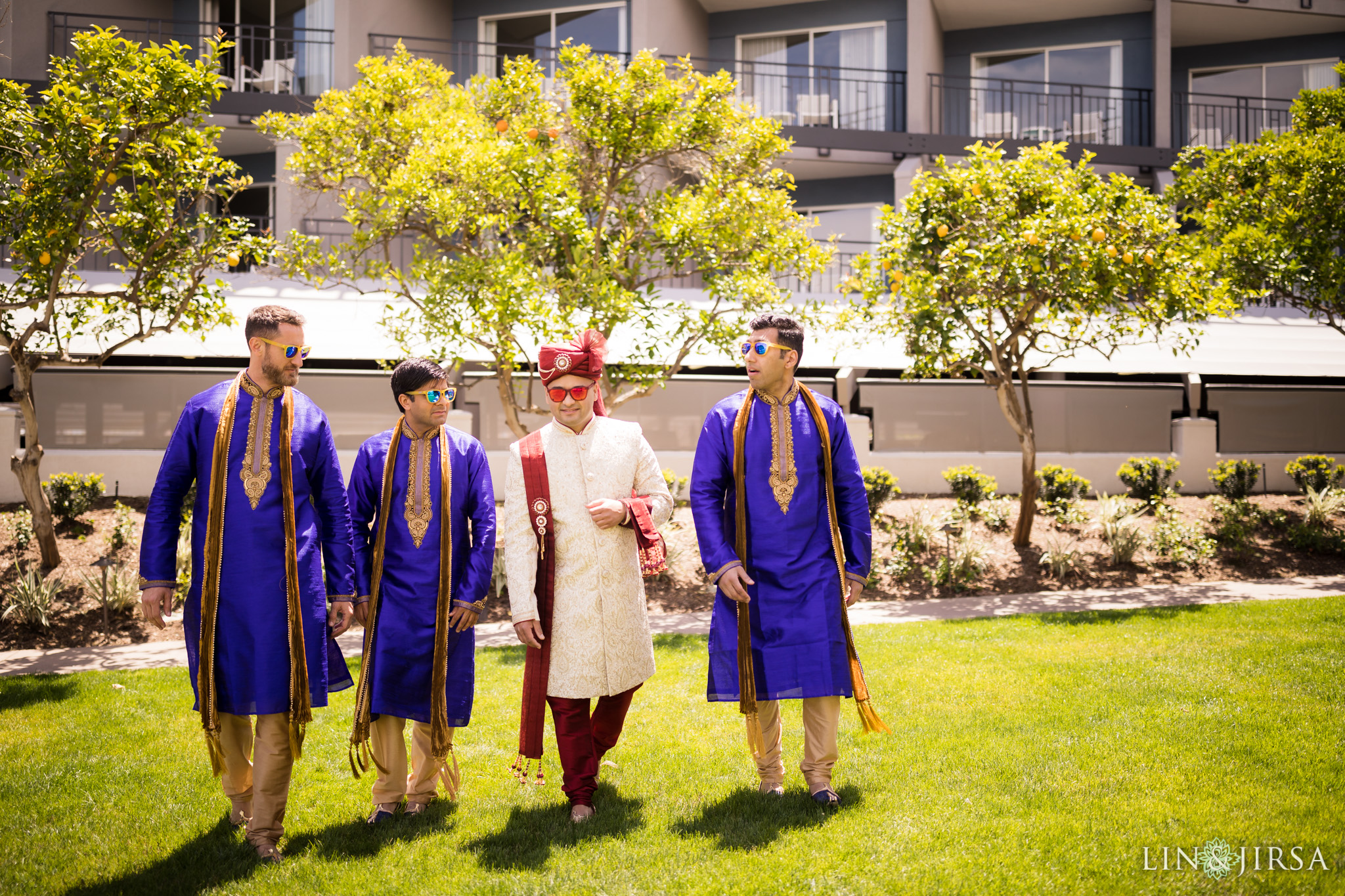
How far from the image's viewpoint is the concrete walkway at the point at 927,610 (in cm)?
669

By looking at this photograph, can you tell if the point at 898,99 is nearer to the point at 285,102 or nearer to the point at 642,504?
the point at 285,102

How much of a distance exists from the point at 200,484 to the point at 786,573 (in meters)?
2.40

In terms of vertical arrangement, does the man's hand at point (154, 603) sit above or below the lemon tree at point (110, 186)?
below

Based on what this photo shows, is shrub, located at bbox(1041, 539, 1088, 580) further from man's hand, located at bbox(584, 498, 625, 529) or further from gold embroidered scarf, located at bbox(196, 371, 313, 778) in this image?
gold embroidered scarf, located at bbox(196, 371, 313, 778)

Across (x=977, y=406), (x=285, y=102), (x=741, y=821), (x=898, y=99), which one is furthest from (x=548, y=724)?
(x=898, y=99)

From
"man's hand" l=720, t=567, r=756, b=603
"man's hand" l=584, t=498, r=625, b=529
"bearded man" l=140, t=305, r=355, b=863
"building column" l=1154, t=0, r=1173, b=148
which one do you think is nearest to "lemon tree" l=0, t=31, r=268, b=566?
"bearded man" l=140, t=305, r=355, b=863

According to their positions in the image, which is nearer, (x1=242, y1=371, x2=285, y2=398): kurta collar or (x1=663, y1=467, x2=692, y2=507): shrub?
(x1=242, y1=371, x2=285, y2=398): kurta collar

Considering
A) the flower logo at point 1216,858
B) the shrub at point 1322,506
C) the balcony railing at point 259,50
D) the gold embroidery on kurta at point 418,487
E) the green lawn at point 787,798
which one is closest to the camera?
the flower logo at point 1216,858

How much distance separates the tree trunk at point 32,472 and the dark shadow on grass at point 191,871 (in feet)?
19.1

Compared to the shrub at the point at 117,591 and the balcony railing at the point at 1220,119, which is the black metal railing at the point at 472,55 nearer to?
the balcony railing at the point at 1220,119

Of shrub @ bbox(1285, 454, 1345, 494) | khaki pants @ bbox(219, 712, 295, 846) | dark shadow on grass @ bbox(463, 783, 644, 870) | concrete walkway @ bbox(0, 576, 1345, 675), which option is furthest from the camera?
shrub @ bbox(1285, 454, 1345, 494)

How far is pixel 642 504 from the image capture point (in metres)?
3.75

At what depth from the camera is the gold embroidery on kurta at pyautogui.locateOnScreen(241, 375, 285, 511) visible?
139 inches

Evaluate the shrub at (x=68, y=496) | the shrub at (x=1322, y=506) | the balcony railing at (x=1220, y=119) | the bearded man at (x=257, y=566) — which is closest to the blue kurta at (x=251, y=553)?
the bearded man at (x=257, y=566)
